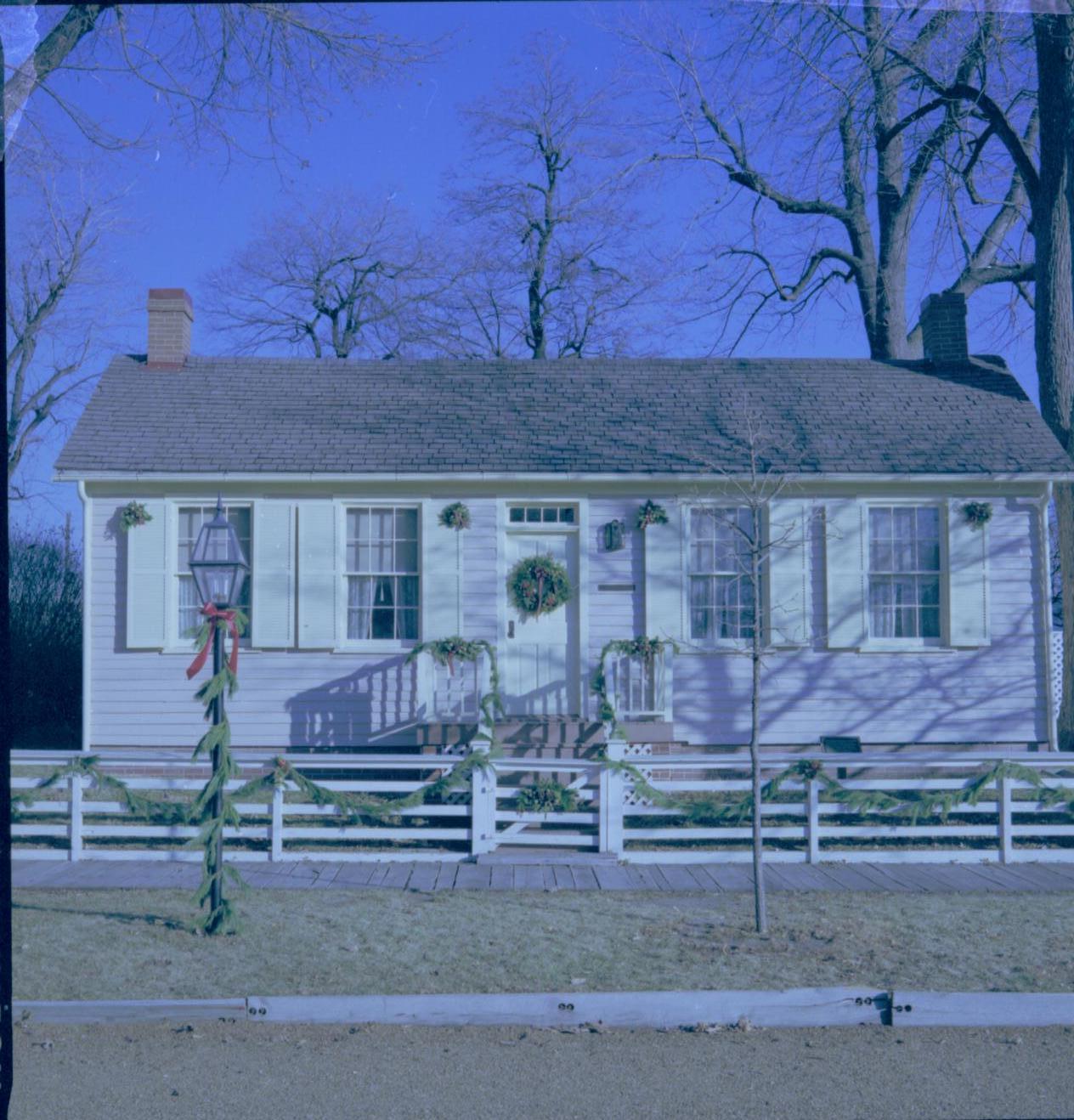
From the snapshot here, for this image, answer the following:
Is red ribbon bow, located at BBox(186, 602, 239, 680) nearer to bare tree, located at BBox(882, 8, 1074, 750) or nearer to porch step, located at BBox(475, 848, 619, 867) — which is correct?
porch step, located at BBox(475, 848, 619, 867)

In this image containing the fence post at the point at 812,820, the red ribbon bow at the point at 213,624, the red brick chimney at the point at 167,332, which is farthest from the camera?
the red brick chimney at the point at 167,332

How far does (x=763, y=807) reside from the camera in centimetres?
958

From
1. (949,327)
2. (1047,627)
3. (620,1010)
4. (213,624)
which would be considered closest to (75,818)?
(213,624)

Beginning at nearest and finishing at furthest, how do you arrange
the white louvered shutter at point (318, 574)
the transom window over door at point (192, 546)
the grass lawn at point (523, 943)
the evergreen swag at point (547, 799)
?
1. the grass lawn at point (523, 943)
2. the evergreen swag at point (547, 799)
3. the white louvered shutter at point (318, 574)
4. the transom window over door at point (192, 546)

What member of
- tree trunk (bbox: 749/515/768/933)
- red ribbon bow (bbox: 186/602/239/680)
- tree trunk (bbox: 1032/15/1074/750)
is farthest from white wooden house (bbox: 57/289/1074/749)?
red ribbon bow (bbox: 186/602/239/680)

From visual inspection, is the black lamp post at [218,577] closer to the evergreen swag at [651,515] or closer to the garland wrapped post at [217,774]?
the garland wrapped post at [217,774]

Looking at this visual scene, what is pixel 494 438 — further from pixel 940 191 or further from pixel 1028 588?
pixel 940 191

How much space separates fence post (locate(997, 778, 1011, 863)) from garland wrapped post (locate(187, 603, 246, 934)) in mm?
5826

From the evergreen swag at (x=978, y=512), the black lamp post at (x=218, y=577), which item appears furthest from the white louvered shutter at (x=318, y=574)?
the evergreen swag at (x=978, y=512)

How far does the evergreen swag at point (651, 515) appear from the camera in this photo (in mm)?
11977

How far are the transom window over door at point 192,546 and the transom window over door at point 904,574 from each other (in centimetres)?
660

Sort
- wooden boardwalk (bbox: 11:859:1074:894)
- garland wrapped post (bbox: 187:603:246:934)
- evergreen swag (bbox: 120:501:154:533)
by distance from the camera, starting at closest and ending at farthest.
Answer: garland wrapped post (bbox: 187:603:246:934), wooden boardwalk (bbox: 11:859:1074:894), evergreen swag (bbox: 120:501:154:533)

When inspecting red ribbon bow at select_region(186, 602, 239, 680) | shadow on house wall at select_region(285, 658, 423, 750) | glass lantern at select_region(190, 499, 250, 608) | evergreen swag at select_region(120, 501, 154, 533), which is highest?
evergreen swag at select_region(120, 501, 154, 533)

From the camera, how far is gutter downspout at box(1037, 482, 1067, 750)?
1200 cm
